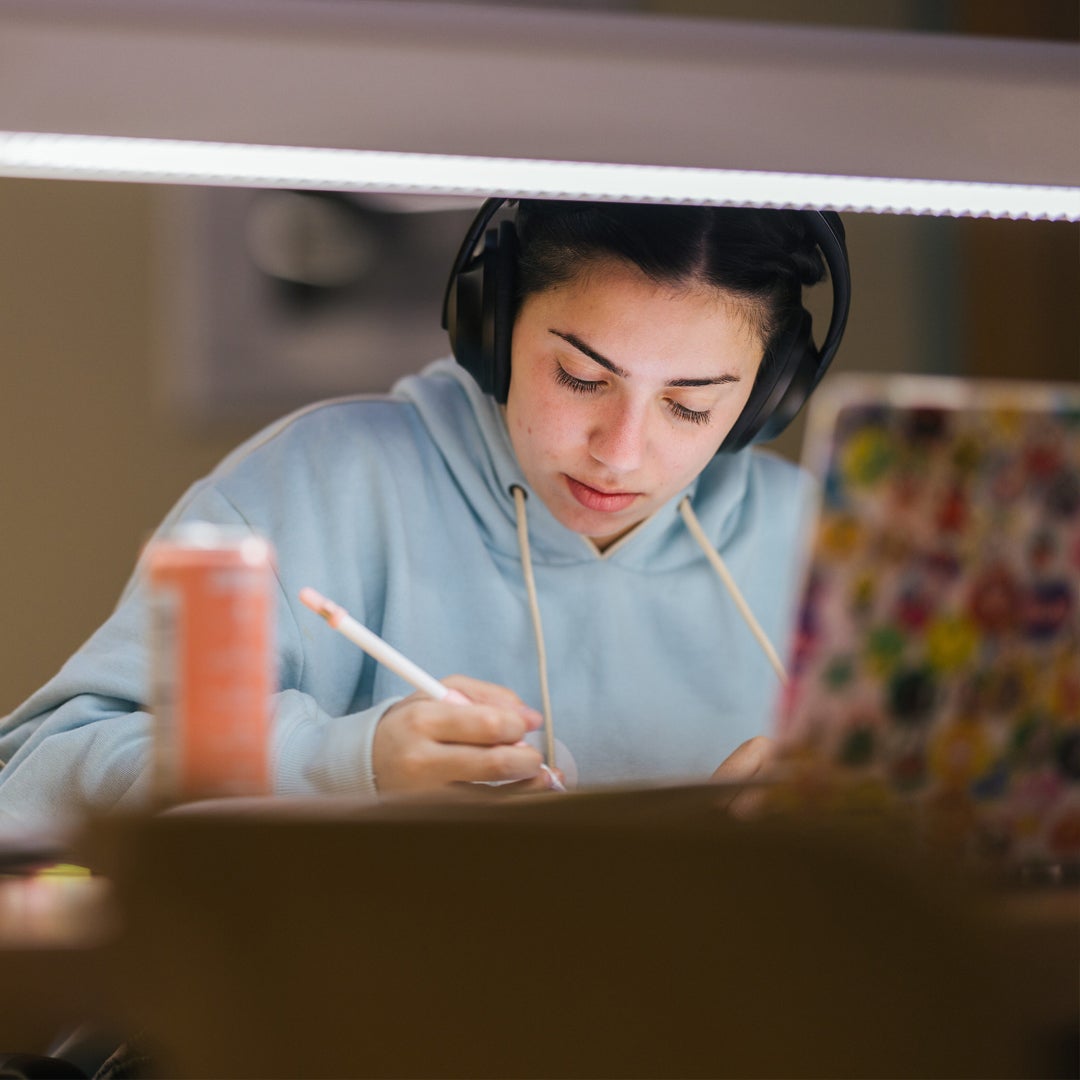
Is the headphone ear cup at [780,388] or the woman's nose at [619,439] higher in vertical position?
the headphone ear cup at [780,388]

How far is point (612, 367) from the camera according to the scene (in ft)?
3.46

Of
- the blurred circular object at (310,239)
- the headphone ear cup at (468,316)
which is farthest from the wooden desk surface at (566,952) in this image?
the blurred circular object at (310,239)

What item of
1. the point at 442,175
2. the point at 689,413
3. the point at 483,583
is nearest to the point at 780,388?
the point at 689,413

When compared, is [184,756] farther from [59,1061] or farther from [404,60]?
[404,60]

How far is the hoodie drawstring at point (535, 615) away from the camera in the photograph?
110 cm

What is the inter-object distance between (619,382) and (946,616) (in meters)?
0.49

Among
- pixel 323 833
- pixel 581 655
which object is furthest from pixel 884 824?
pixel 581 655

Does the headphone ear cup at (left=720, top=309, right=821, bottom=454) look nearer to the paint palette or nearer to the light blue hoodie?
the light blue hoodie

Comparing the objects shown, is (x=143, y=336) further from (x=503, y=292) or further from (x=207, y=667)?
(x=207, y=667)

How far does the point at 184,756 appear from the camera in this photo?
1.95 ft

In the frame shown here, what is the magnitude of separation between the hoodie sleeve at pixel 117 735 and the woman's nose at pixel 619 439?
0.28 metres

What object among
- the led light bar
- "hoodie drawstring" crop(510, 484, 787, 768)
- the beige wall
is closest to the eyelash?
"hoodie drawstring" crop(510, 484, 787, 768)

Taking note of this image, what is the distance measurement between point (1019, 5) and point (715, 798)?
1708 millimetres

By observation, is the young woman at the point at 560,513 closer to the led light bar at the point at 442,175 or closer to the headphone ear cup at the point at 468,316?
the headphone ear cup at the point at 468,316
